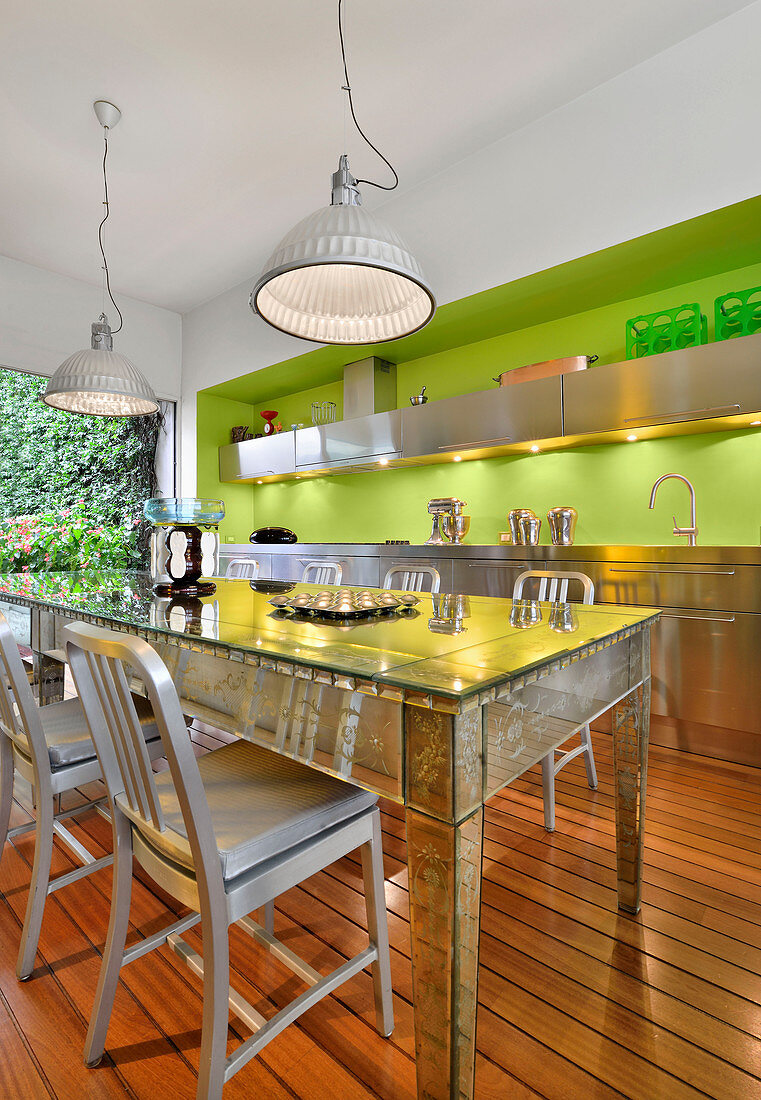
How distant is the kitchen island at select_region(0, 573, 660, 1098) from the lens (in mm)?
809

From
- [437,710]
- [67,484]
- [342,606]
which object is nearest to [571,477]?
[342,606]

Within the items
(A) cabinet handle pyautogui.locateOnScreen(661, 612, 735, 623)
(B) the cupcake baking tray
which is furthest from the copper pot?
(B) the cupcake baking tray

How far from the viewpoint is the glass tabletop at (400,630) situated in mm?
905

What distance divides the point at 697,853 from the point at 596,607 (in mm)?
871

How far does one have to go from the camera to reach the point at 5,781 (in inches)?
62.4

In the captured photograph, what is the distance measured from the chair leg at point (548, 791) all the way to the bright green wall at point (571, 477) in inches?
75.2

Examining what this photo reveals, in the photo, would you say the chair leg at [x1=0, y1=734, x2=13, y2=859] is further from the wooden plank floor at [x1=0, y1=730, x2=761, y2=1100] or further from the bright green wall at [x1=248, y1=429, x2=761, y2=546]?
the bright green wall at [x1=248, y1=429, x2=761, y2=546]

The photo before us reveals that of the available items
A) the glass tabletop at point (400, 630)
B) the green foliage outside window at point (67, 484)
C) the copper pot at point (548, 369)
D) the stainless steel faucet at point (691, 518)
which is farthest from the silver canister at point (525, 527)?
the green foliage outside window at point (67, 484)

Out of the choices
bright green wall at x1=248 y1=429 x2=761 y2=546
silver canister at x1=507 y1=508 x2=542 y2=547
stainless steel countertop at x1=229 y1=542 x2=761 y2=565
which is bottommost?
stainless steel countertop at x1=229 y1=542 x2=761 y2=565

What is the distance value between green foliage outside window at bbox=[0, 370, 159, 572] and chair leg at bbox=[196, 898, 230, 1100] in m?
4.68

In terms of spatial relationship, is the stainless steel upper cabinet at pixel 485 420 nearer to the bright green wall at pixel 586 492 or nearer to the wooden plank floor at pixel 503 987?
the bright green wall at pixel 586 492

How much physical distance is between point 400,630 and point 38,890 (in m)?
1.05

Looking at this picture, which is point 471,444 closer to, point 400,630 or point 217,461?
point 400,630

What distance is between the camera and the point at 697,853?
5.91ft
